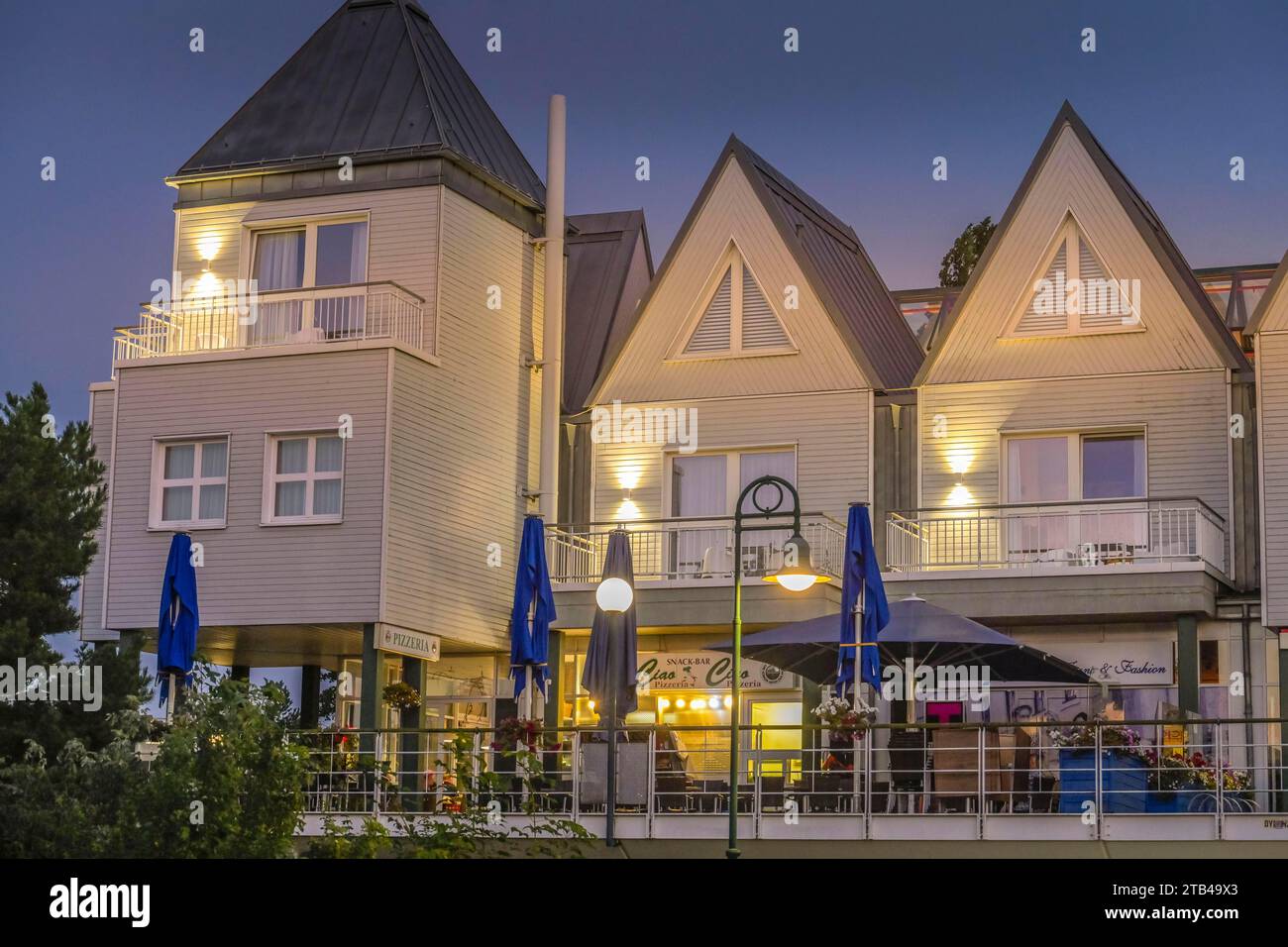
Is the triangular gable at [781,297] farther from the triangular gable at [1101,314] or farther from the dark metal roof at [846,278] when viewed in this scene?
the triangular gable at [1101,314]

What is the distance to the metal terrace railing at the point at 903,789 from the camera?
24.9 meters

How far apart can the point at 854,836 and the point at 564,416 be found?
12353mm

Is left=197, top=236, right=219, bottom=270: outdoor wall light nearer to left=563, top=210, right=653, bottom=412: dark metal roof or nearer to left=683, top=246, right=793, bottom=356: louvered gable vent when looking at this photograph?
left=563, top=210, right=653, bottom=412: dark metal roof

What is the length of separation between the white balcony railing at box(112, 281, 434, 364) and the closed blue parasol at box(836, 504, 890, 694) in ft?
29.6

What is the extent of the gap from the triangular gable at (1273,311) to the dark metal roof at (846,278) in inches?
230

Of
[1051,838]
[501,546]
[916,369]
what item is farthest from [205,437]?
[1051,838]

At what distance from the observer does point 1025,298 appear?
33.9m

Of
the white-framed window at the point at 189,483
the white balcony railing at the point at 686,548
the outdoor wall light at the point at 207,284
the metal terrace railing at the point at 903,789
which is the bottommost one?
the metal terrace railing at the point at 903,789

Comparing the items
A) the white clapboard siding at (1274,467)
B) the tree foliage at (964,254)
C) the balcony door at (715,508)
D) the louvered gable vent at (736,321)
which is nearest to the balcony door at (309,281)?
the louvered gable vent at (736,321)

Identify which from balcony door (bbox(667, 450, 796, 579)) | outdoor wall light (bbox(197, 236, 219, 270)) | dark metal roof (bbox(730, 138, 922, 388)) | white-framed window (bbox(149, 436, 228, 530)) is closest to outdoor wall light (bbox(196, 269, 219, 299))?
outdoor wall light (bbox(197, 236, 219, 270))

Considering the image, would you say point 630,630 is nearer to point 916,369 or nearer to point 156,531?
point 156,531

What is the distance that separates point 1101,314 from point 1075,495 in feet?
9.12
